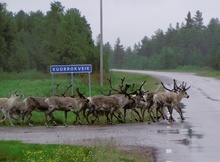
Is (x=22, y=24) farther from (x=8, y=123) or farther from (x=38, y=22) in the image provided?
(x=8, y=123)

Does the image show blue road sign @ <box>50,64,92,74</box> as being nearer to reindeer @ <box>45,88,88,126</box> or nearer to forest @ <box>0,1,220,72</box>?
reindeer @ <box>45,88,88,126</box>

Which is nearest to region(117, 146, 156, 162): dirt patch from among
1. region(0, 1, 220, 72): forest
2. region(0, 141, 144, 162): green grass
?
region(0, 141, 144, 162): green grass

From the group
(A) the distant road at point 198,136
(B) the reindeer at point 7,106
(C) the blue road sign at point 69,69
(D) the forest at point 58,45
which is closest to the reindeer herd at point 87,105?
(B) the reindeer at point 7,106

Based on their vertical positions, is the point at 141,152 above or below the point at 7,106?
below

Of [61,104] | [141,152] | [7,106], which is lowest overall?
[141,152]

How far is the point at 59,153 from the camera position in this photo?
48.3 feet

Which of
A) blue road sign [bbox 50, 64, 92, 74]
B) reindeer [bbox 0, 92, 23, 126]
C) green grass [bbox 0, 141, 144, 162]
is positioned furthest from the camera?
blue road sign [bbox 50, 64, 92, 74]

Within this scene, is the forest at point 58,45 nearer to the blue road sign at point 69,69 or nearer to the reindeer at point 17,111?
the blue road sign at point 69,69

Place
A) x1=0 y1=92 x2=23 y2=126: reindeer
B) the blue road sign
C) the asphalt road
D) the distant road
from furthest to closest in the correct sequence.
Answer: the blue road sign
x1=0 y1=92 x2=23 y2=126: reindeer
the asphalt road
the distant road

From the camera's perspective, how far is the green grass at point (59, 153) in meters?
14.0

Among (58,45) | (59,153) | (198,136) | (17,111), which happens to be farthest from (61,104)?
(58,45)

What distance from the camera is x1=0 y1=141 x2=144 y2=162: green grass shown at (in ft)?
45.9

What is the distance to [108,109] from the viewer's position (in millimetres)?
23953

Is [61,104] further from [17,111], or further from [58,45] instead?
[58,45]
